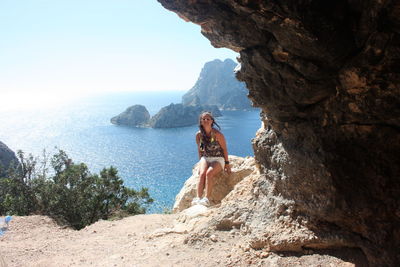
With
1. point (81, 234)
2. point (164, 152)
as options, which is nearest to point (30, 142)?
point (164, 152)

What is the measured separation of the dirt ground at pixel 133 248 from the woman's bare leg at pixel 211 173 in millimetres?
1335

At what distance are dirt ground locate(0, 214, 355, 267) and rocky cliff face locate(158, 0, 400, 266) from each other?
31cm

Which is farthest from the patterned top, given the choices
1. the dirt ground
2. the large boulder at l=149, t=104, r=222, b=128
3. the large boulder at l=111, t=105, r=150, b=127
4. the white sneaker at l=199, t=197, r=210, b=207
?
the large boulder at l=111, t=105, r=150, b=127

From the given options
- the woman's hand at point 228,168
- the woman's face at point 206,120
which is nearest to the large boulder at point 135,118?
the woman's hand at point 228,168

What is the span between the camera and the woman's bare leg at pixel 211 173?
7.53 m

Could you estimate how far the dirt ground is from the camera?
15.6ft

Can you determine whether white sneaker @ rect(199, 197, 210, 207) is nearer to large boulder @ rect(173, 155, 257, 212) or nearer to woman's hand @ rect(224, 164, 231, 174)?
large boulder @ rect(173, 155, 257, 212)

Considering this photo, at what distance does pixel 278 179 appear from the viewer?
5016 mm

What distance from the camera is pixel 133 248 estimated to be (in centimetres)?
621

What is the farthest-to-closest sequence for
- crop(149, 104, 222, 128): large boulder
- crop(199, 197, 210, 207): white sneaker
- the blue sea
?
1. crop(149, 104, 222, 128): large boulder
2. the blue sea
3. crop(199, 197, 210, 207): white sneaker

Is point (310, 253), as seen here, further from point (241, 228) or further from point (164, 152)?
point (164, 152)

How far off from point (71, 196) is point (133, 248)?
17054 millimetres

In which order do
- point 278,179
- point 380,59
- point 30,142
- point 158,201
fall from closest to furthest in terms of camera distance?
1. point 380,59
2. point 278,179
3. point 158,201
4. point 30,142

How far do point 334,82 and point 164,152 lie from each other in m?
78.8
